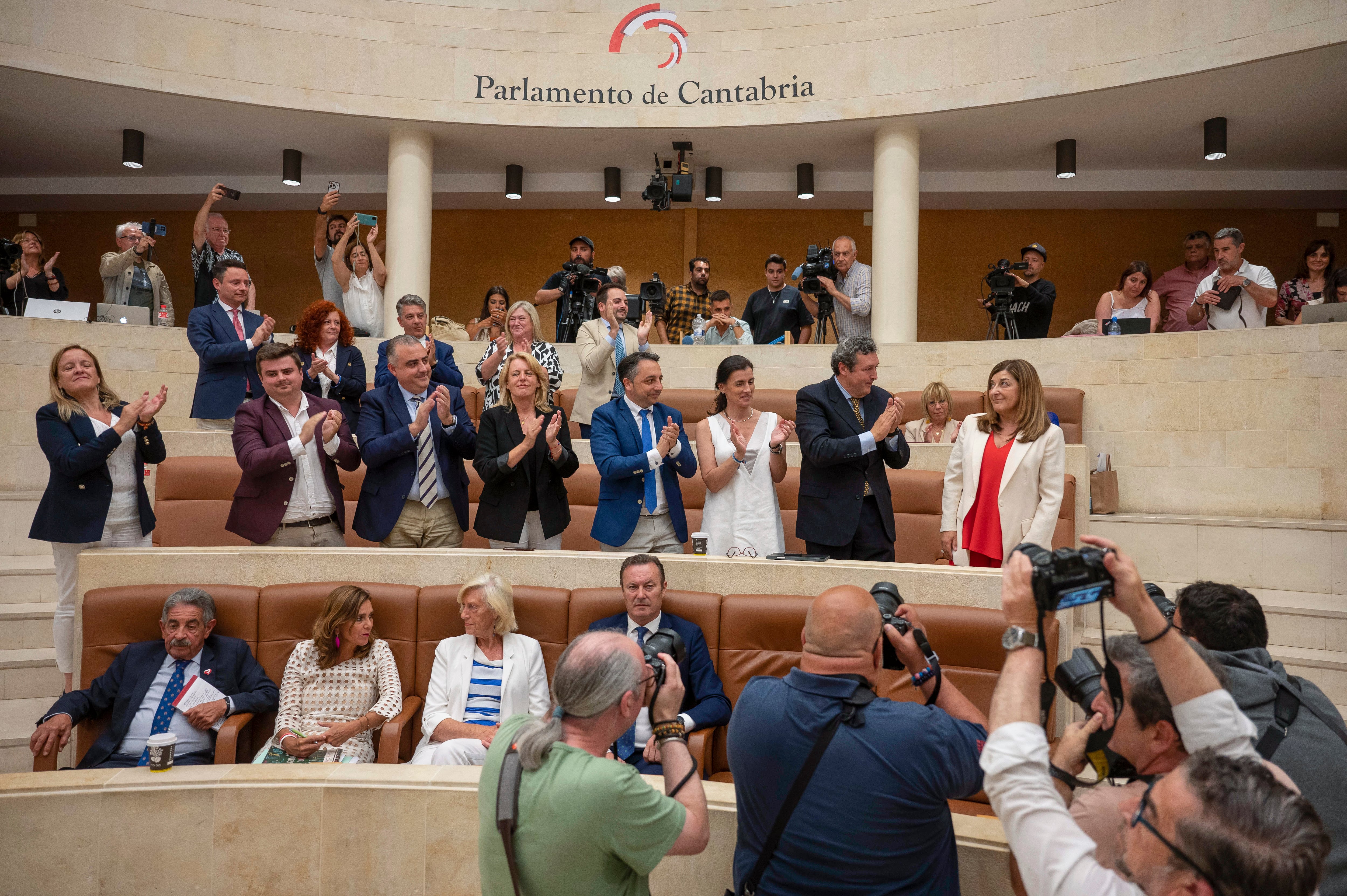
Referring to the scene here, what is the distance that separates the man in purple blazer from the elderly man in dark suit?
184 centimetres

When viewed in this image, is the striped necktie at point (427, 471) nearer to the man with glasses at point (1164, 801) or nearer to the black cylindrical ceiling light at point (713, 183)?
the man with glasses at point (1164, 801)

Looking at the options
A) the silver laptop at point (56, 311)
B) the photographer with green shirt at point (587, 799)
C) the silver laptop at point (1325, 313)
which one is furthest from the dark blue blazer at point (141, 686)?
the silver laptop at point (1325, 313)

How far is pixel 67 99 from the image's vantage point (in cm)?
727

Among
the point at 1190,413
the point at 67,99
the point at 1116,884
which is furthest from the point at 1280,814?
the point at 67,99

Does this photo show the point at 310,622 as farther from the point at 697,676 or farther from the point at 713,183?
the point at 713,183

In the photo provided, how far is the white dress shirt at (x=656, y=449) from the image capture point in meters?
3.68

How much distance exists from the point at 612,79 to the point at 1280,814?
755cm

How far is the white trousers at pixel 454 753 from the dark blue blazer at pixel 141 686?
646mm

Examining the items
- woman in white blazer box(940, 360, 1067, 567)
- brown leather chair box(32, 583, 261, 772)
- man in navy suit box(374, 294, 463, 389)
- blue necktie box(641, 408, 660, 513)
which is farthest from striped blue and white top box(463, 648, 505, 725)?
man in navy suit box(374, 294, 463, 389)

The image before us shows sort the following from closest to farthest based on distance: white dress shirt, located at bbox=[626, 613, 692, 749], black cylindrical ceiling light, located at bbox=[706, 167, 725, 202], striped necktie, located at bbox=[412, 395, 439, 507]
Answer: white dress shirt, located at bbox=[626, 613, 692, 749] → striped necktie, located at bbox=[412, 395, 439, 507] → black cylindrical ceiling light, located at bbox=[706, 167, 725, 202]

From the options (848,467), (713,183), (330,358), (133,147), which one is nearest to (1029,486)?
(848,467)

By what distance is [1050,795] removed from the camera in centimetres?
129

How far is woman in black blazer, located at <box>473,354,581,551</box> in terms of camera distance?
3.68 meters

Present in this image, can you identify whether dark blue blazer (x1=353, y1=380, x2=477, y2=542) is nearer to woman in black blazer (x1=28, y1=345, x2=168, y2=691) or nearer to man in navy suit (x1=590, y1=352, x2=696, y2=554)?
man in navy suit (x1=590, y1=352, x2=696, y2=554)
